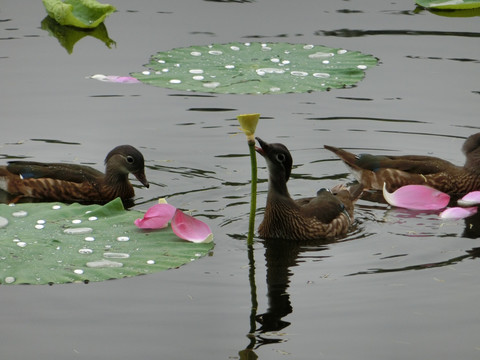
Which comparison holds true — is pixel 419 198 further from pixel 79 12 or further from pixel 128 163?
pixel 79 12

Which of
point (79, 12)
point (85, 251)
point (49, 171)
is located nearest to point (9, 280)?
point (85, 251)

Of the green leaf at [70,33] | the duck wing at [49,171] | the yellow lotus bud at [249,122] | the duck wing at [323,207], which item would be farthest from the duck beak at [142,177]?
the green leaf at [70,33]

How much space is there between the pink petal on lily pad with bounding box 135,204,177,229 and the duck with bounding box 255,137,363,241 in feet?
3.25

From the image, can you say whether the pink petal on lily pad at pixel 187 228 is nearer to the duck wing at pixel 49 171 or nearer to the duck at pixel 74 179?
the duck at pixel 74 179

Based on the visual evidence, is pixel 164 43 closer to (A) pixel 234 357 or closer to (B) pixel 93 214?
(B) pixel 93 214

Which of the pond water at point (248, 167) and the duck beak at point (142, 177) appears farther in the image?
the duck beak at point (142, 177)

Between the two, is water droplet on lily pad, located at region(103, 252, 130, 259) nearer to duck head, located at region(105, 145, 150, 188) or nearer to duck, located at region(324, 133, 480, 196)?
duck head, located at region(105, 145, 150, 188)

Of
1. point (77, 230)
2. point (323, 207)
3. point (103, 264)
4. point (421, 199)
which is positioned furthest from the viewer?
point (421, 199)

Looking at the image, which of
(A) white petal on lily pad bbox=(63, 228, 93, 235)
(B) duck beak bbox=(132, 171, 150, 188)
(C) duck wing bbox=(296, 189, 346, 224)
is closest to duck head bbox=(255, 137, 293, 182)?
(C) duck wing bbox=(296, 189, 346, 224)

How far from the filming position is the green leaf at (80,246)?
7.73m

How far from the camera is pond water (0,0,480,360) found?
724 centimetres

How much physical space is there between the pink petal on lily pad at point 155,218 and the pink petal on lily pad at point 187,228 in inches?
5.5

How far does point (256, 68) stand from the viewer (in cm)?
1278

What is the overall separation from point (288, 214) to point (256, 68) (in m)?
3.82
